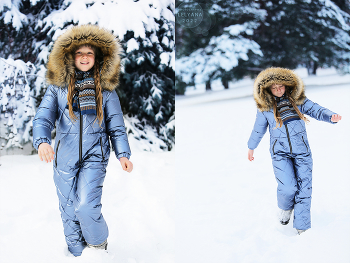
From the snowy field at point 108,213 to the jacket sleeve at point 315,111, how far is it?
0.80m

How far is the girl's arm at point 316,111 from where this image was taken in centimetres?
137

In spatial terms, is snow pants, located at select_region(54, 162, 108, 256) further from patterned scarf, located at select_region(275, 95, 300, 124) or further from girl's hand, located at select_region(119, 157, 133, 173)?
patterned scarf, located at select_region(275, 95, 300, 124)

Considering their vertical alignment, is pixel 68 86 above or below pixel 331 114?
above

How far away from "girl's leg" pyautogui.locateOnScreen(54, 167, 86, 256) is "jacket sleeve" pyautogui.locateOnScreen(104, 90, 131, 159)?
22 cm

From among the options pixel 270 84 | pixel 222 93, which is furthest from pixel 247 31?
pixel 270 84

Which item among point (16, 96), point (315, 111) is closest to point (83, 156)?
point (16, 96)

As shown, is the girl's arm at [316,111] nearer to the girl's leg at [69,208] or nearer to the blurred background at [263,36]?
the blurred background at [263,36]

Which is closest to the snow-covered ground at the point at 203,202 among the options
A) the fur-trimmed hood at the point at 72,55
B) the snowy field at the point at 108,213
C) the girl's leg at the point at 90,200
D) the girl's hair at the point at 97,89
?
the snowy field at the point at 108,213

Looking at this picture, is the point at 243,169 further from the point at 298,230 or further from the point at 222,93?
the point at 222,93

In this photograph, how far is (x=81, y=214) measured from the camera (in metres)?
1.28

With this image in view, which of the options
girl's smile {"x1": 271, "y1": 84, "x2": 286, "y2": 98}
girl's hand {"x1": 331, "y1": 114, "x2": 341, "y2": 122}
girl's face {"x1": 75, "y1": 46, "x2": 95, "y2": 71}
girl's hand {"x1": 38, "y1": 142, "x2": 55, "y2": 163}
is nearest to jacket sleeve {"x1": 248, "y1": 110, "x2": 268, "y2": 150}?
girl's smile {"x1": 271, "y1": 84, "x2": 286, "y2": 98}

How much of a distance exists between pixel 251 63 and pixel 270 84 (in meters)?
0.48

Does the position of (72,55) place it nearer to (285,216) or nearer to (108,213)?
(108,213)

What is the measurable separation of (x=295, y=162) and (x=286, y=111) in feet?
0.86
